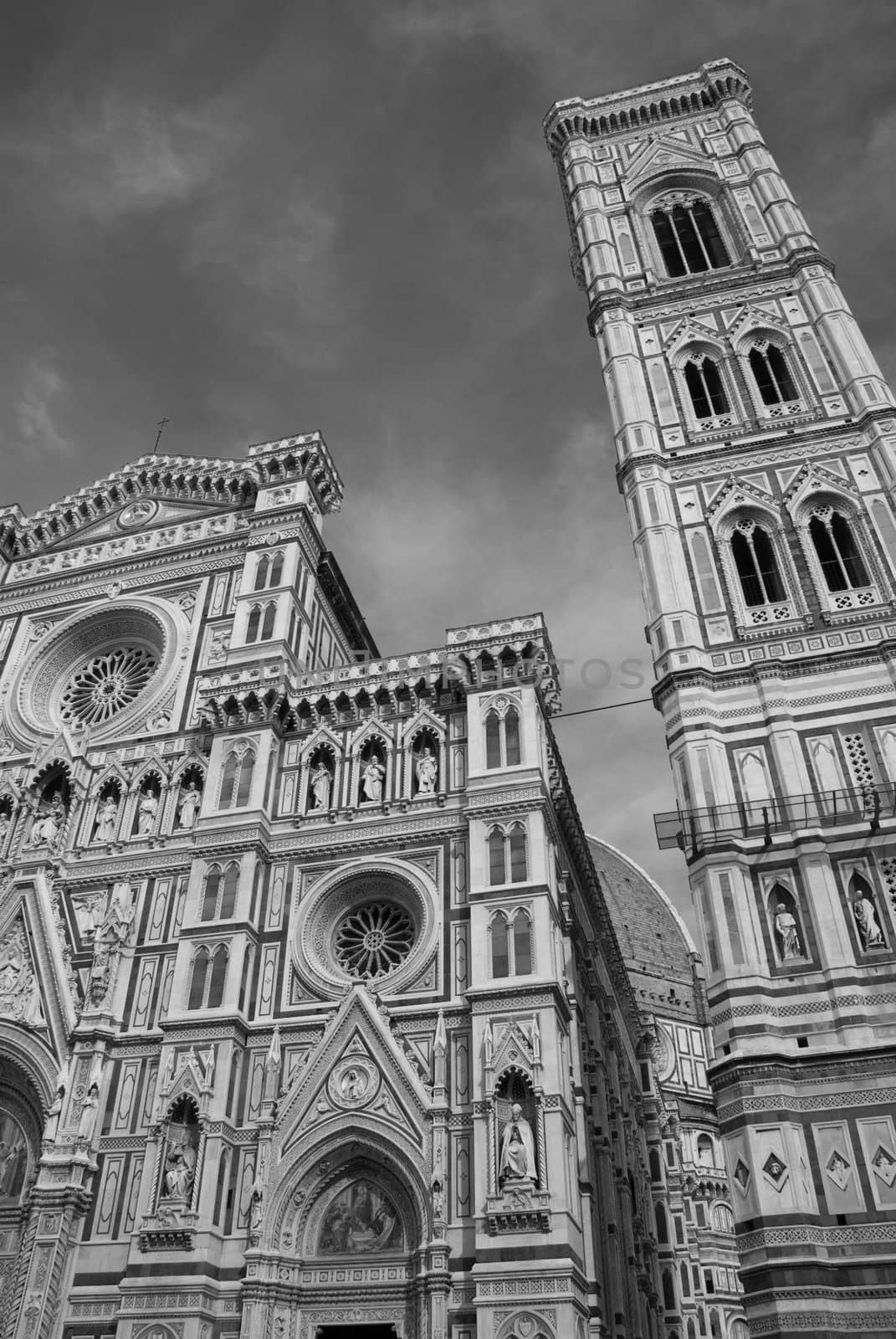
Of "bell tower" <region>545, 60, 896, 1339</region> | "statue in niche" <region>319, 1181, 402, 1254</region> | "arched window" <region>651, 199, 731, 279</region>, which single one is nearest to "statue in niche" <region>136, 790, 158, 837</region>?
"statue in niche" <region>319, 1181, 402, 1254</region>

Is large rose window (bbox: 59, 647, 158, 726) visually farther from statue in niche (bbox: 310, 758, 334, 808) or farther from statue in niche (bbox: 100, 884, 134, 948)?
statue in niche (bbox: 310, 758, 334, 808)

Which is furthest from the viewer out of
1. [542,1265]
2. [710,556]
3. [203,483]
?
[203,483]

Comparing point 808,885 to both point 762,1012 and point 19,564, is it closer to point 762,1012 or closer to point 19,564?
point 762,1012

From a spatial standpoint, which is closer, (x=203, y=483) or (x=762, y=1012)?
(x=762, y=1012)

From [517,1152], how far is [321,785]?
963 cm

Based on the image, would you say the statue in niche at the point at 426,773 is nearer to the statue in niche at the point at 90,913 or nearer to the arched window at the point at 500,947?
the arched window at the point at 500,947

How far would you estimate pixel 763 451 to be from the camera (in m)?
26.7

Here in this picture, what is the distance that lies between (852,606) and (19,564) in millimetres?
24995

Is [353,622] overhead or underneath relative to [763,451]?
overhead

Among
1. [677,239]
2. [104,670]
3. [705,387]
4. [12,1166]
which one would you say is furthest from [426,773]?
[677,239]

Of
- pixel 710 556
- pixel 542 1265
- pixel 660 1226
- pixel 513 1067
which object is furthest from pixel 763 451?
pixel 660 1226

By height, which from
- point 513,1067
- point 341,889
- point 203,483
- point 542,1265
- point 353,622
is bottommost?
point 542,1265

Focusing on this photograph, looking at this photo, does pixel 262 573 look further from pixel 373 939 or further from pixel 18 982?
pixel 18 982

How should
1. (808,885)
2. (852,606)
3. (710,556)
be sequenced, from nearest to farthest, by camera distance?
(808,885), (852,606), (710,556)
